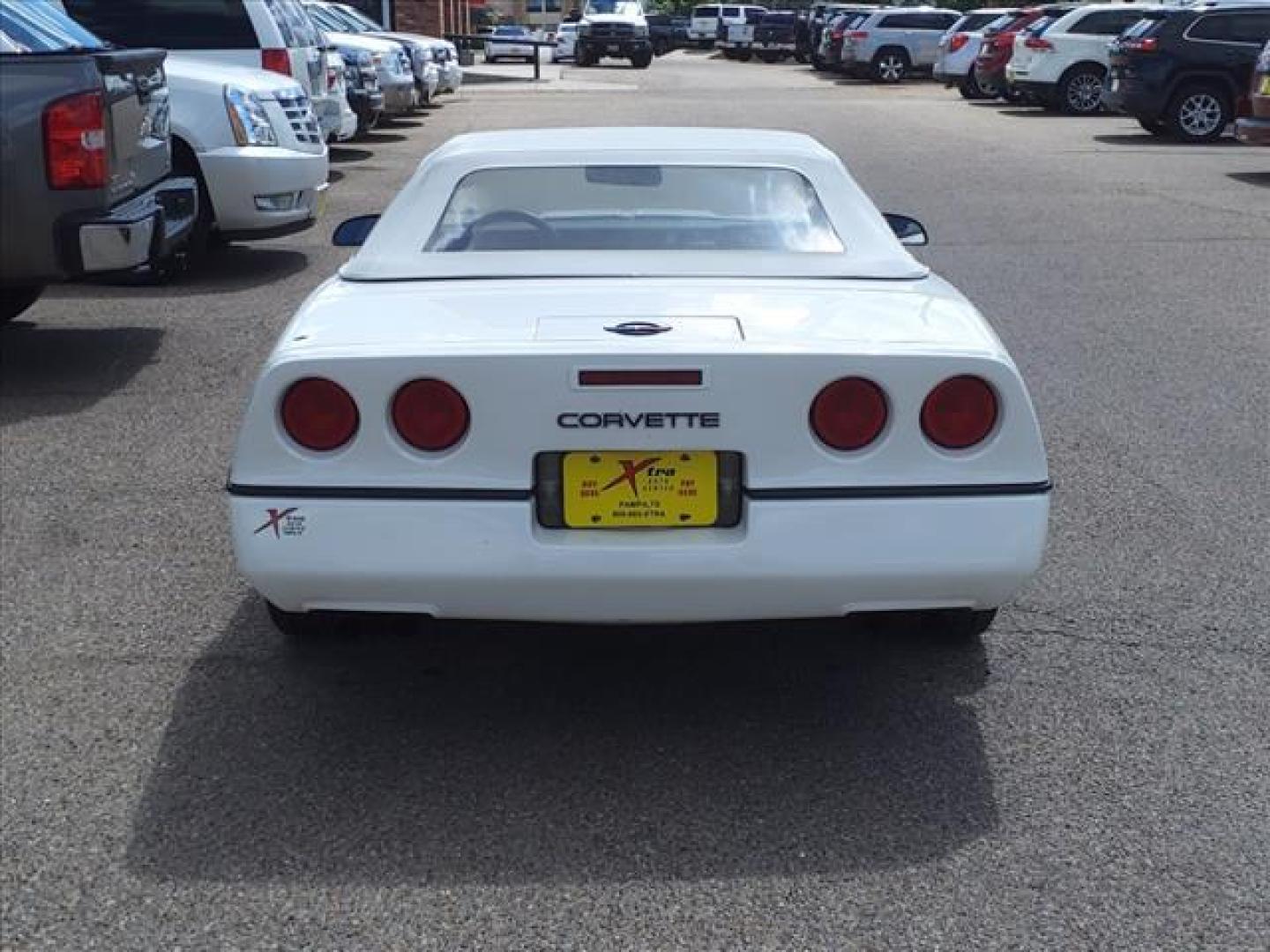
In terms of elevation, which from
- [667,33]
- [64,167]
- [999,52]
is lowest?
[667,33]

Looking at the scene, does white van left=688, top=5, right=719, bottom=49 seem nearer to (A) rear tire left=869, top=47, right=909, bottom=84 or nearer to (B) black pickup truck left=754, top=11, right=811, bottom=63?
(B) black pickup truck left=754, top=11, right=811, bottom=63

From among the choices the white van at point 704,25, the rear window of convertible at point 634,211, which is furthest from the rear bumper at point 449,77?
the white van at point 704,25

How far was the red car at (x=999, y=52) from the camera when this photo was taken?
91.8 feet

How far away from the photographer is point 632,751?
389cm

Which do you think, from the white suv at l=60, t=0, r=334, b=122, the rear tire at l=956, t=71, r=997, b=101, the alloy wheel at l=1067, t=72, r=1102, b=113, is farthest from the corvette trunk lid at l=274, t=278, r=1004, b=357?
the rear tire at l=956, t=71, r=997, b=101

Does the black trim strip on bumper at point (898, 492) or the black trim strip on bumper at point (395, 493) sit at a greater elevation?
the black trim strip on bumper at point (898, 492)

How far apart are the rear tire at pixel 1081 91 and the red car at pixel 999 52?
1.89 meters

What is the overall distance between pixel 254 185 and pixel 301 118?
29.6 inches

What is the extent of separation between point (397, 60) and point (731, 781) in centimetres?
1914

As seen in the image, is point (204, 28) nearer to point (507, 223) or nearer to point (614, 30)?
point (507, 223)

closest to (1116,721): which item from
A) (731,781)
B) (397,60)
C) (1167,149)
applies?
(731,781)

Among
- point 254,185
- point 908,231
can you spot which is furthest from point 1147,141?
point 908,231

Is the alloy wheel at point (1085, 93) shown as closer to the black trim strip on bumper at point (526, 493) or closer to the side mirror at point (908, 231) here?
the side mirror at point (908, 231)

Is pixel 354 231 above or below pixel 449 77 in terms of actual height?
above
